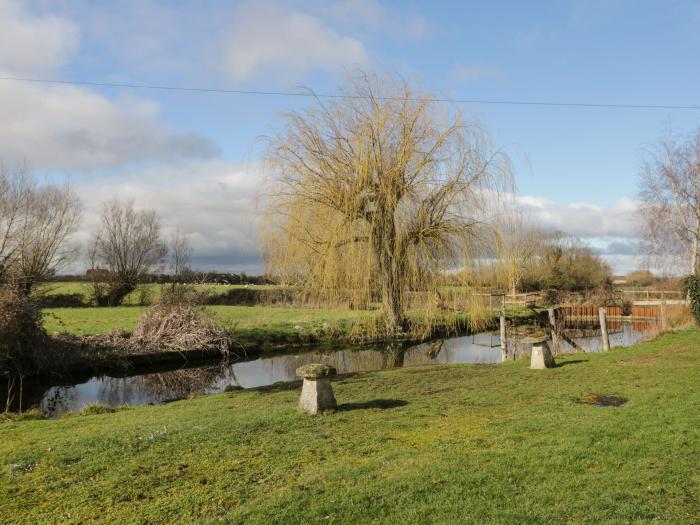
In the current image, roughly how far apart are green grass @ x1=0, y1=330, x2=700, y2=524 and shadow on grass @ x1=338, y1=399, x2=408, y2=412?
7cm

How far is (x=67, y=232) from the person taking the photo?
99.9ft

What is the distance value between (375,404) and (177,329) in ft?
46.8

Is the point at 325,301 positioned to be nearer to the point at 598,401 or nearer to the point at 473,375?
the point at 473,375

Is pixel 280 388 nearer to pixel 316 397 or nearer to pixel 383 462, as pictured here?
pixel 316 397

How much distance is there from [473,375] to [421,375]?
1.28 m

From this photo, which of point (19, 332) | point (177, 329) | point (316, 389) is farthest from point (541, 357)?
point (19, 332)

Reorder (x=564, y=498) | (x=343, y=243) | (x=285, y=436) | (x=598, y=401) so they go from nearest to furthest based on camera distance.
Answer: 1. (x=564, y=498)
2. (x=285, y=436)
3. (x=598, y=401)
4. (x=343, y=243)

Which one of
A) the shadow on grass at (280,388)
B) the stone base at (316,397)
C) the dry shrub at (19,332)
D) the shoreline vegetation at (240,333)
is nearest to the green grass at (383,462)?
the stone base at (316,397)

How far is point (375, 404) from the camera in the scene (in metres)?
8.74

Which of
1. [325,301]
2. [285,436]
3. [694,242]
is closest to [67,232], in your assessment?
[325,301]

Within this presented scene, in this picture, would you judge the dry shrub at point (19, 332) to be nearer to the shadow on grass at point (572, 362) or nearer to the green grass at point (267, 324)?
the green grass at point (267, 324)

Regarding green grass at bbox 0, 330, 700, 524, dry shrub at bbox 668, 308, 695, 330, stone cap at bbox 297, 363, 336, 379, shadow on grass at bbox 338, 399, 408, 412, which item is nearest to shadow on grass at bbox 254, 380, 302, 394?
green grass at bbox 0, 330, 700, 524

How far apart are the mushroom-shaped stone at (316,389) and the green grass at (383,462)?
20 centimetres

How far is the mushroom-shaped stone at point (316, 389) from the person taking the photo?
7.93 metres
